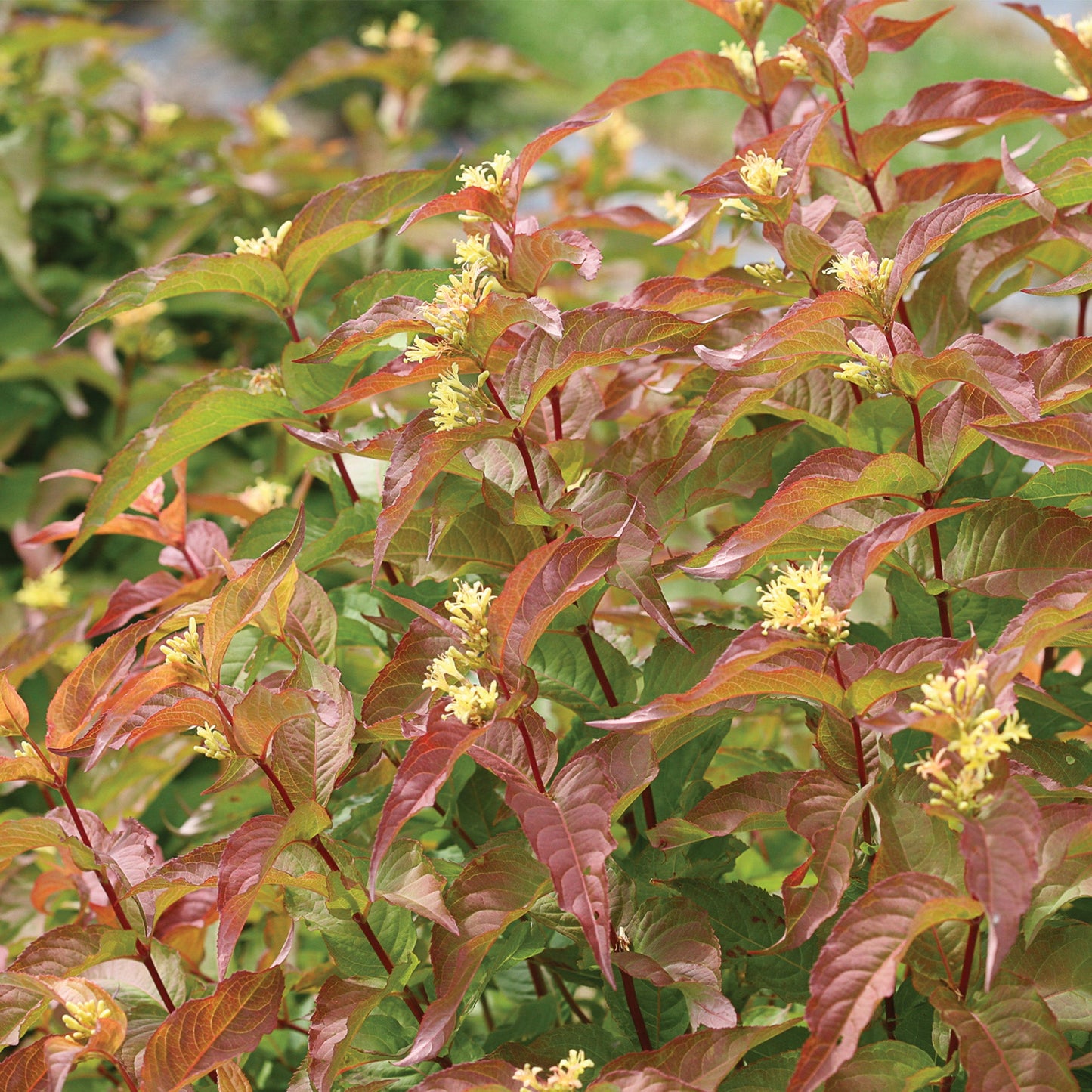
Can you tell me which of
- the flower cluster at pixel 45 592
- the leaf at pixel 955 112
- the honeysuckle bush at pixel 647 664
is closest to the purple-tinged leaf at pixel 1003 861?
Answer: the honeysuckle bush at pixel 647 664

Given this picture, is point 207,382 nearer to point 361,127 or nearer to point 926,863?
point 926,863

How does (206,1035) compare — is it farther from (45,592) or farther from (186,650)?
(45,592)

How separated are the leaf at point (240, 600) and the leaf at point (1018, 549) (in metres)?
0.47

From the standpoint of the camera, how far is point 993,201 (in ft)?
2.52

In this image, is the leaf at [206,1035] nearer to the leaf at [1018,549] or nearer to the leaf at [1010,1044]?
the leaf at [1010,1044]

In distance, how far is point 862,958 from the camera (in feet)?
2.01

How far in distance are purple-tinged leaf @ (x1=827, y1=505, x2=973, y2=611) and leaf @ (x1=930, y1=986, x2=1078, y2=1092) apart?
24 cm

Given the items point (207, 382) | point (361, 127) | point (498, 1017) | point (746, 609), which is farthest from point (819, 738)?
point (361, 127)

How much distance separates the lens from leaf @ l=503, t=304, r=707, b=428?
799mm

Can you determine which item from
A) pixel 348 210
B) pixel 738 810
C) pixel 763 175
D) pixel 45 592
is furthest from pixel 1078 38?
pixel 45 592

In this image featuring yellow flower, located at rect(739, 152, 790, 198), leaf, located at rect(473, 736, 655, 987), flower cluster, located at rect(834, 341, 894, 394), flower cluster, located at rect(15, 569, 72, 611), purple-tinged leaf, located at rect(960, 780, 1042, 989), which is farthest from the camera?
flower cluster, located at rect(15, 569, 72, 611)

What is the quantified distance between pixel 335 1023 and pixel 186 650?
0.27 meters

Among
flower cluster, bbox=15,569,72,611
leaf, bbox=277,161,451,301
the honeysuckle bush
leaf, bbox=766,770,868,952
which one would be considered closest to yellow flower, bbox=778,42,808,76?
the honeysuckle bush

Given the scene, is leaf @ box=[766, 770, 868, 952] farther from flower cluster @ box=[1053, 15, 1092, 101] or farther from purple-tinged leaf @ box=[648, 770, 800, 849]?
flower cluster @ box=[1053, 15, 1092, 101]
